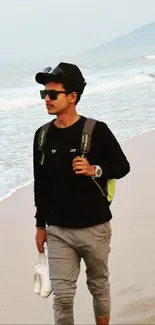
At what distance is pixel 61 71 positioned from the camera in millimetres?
3285

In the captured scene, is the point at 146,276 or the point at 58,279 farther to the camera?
the point at 146,276

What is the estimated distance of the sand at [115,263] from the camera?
4188 millimetres

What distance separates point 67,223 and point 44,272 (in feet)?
1.22

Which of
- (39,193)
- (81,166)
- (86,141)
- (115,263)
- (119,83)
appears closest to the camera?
(81,166)

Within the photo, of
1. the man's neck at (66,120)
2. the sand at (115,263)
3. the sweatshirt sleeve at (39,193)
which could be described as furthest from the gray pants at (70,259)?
the sand at (115,263)

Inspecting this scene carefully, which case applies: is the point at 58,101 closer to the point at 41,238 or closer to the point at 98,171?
the point at 98,171

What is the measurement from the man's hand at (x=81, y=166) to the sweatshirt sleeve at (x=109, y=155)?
0.40 ft

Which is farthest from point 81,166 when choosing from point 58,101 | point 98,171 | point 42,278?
point 42,278

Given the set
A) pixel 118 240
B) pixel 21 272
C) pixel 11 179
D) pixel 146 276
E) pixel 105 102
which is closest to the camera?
pixel 146 276

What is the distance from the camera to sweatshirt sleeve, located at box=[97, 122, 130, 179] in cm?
327

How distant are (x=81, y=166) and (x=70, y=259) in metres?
0.56

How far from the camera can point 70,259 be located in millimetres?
3330

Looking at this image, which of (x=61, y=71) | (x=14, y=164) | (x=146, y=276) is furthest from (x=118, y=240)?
(x=14, y=164)

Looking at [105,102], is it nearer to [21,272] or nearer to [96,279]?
[21,272]
